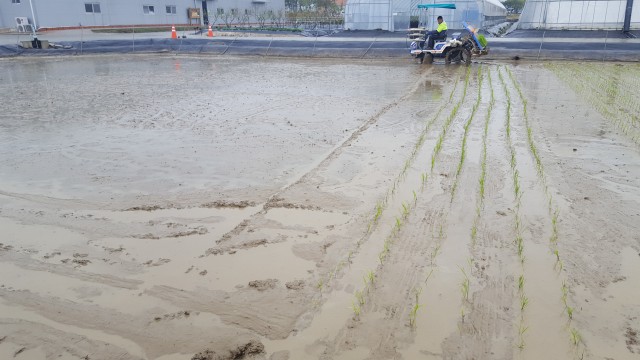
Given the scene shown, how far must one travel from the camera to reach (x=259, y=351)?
268cm

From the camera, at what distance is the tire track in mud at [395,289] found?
8.91 feet

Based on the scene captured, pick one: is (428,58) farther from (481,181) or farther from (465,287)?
(465,287)

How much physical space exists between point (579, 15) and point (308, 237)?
2513 cm

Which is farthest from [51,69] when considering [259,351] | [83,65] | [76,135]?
[259,351]

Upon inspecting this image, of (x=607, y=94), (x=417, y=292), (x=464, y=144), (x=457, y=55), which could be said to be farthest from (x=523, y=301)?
(x=457, y=55)

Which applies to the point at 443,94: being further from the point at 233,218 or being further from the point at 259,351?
the point at 259,351

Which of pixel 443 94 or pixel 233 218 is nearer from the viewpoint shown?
pixel 233 218

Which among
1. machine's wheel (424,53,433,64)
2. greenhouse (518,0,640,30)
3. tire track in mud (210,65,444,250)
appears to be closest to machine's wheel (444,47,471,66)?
machine's wheel (424,53,433,64)

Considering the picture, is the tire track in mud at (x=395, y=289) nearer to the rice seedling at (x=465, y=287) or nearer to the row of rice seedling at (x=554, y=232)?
the rice seedling at (x=465, y=287)

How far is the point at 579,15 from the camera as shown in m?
23.3

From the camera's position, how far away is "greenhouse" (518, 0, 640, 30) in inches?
870

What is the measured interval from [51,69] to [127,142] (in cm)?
1207

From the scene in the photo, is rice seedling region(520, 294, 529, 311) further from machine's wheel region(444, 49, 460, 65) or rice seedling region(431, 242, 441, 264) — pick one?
machine's wheel region(444, 49, 460, 65)

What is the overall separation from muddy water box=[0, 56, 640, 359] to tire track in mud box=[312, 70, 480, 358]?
2 cm
